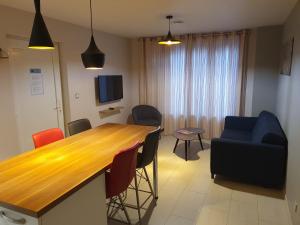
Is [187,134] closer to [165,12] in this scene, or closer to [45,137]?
[165,12]

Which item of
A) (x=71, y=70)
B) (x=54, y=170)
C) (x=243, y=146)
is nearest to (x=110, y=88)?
(x=71, y=70)

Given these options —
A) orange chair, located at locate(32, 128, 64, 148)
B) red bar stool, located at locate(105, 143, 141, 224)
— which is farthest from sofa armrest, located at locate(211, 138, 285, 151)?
orange chair, located at locate(32, 128, 64, 148)

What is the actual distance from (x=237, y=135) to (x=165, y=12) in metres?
2.52

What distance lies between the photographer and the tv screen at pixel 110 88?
487 cm

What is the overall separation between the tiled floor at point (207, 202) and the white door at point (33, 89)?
1883mm

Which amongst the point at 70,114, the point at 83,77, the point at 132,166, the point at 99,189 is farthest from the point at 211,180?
the point at 83,77

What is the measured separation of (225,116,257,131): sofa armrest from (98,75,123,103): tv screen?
2561mm

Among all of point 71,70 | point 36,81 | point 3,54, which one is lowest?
point 36,81

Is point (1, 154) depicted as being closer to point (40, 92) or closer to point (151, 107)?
point (40, 92)

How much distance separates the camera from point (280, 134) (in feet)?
9.84

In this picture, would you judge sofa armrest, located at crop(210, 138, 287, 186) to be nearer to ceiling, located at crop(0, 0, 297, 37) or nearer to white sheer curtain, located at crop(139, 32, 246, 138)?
ceiling, located at crop(0, 0, 297, 37)

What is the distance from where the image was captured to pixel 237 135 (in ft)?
13.9

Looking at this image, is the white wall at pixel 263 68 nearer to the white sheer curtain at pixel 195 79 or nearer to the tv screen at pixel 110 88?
the white sheer curtain at pixel 195 79

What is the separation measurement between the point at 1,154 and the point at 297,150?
3.59 meters
